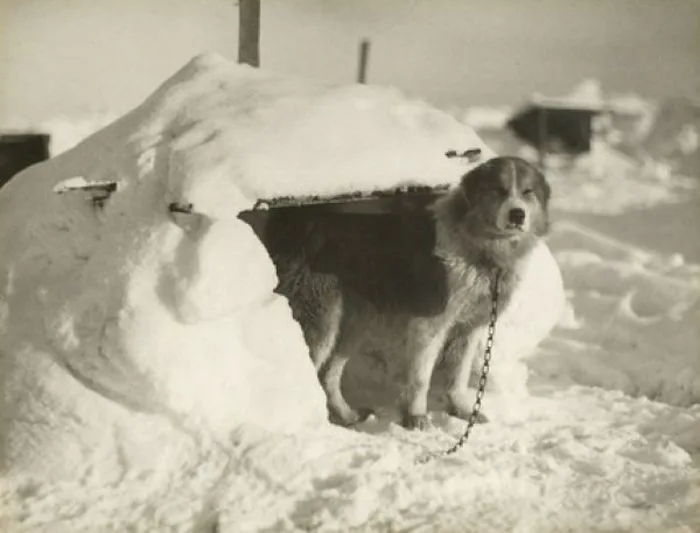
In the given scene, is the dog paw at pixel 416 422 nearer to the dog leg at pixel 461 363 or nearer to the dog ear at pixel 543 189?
the dog leg at pixel 461 363

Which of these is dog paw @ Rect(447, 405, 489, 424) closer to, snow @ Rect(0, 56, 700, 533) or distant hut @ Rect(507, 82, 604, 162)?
snow @ Rect(0, 56, 700, 533)

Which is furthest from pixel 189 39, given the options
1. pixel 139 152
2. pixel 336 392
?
pixel 336 392

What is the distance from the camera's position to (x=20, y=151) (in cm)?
306

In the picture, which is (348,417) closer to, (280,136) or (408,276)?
(408,276)

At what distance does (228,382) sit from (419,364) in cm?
87

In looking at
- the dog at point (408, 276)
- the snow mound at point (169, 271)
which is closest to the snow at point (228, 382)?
the snow mound at point (169, 271)

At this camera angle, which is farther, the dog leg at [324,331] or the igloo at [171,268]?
the dog leg at [324,331]

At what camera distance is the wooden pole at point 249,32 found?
2.87 m

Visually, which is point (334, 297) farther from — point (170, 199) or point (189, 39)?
point (189, 39)

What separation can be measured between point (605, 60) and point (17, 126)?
2.32 m

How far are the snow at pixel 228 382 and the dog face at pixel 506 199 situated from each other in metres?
0.28

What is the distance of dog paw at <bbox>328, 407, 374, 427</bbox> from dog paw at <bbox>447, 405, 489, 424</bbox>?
35 centimetres

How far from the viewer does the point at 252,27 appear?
2959 millimetres

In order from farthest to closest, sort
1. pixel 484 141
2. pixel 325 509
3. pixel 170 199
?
pixel 484 141
pixel 170 199
pixel 325 509
